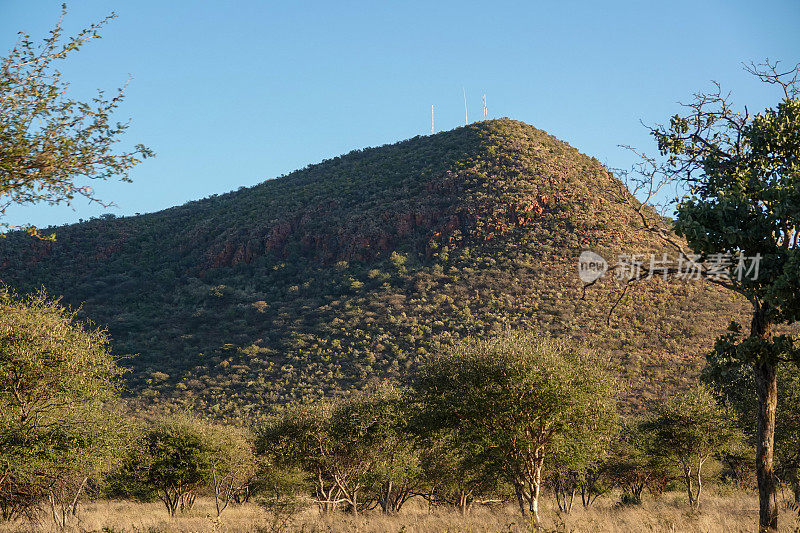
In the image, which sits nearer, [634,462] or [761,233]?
[761,233]

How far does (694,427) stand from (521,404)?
61.0 ft

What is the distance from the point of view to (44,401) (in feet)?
61.3

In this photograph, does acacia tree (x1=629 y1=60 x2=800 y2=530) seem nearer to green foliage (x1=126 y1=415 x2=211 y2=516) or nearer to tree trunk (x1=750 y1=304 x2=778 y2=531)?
tree trunk (x1=750 y1=304 x2=778 y2=531)

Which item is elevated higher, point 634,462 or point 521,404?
point 521,404

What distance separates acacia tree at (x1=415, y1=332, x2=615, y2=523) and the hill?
2616 cm

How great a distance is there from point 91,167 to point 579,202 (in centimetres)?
7187

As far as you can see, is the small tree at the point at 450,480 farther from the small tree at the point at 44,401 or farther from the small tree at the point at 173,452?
the small tree at the point at 44,401

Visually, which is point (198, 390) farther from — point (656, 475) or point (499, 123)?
point (499, 123)

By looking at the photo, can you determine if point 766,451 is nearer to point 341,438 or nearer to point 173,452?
point 341,438

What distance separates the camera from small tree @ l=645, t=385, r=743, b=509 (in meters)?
29.9

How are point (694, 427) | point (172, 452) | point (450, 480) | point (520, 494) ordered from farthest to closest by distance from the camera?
point (450, 480) → point (172, 452) → point (694, 427) → point (520, 494)

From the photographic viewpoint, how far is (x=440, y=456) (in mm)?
31172

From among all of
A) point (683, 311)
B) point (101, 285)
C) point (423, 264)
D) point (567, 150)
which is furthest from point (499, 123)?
point (101, 285)

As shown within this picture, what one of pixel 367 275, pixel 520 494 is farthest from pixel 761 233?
pixel 367 275
